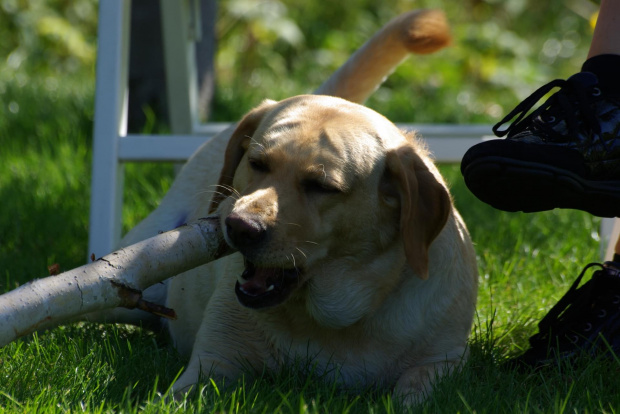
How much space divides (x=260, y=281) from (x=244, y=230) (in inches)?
8.9

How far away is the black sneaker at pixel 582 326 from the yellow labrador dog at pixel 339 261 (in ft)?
0.79

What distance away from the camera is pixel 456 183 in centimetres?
473

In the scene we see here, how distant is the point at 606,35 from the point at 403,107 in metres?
3.53

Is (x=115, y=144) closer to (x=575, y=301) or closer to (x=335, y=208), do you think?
(x=335, y=208)

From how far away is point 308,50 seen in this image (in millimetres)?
9211

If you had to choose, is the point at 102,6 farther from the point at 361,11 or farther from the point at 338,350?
the point at 361,11

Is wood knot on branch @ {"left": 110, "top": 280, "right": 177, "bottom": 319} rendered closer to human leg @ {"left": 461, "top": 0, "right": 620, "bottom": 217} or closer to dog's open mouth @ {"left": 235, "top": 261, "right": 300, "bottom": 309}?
dog's open mouth @ {"left": 235, "top": 261, "right": 300, "bottom": 309}

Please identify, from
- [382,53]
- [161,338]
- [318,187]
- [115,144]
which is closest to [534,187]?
[318,187]

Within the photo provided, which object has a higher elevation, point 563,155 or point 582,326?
point 563,155

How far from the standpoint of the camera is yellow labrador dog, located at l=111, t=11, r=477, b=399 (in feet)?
7.41

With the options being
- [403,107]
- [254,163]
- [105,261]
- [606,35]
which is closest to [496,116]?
[403,107]

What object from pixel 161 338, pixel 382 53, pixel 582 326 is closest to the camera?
pixel 582 326

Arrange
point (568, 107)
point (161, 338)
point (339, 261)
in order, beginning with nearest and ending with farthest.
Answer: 1. point (339, 261)
2. point (568, 107)
3. point (161, 338)

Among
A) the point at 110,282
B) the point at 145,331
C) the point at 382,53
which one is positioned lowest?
the point at 145,331
